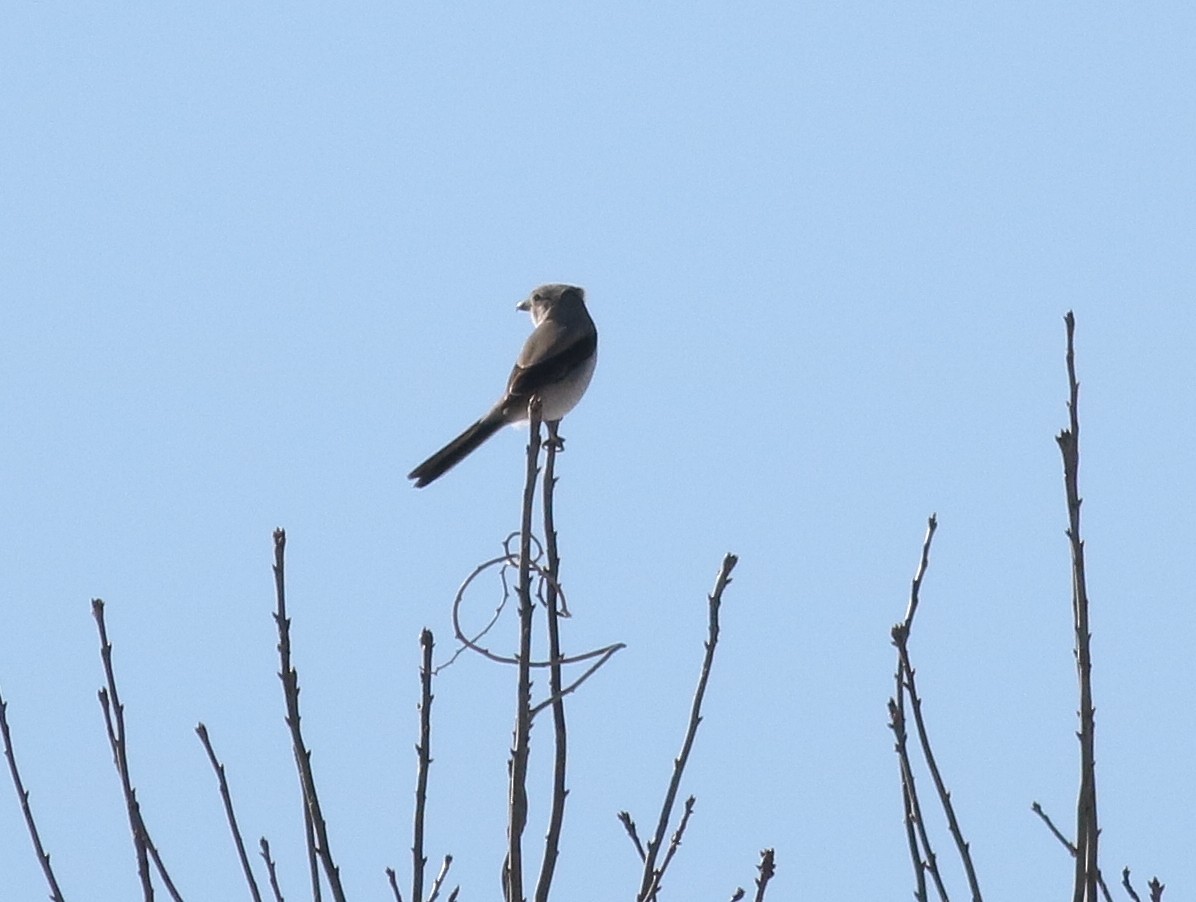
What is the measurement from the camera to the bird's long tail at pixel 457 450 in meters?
6.32

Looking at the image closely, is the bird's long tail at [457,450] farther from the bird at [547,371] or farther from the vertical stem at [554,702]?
the vertical stem at [554,702]

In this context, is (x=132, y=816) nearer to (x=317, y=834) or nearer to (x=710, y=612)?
(x=317, y=834)

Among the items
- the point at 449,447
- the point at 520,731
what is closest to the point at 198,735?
the point at 520,731

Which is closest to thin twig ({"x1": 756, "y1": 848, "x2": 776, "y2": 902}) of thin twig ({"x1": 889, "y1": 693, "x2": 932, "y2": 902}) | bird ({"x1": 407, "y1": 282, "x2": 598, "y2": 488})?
thin twig ({"x1": 889, "y1": 693, "x2": 932, "y2": 902})

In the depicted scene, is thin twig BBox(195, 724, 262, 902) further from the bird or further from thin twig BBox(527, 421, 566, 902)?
the bird

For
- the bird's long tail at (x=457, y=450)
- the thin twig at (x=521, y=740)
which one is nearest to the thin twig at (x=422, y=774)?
the thin twig at (x=521, y=740)

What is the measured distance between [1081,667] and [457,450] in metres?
3.65

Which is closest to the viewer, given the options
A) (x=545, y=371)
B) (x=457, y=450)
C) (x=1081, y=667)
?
(x=1081, y=667)

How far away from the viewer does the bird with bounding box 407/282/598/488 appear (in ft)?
21.1

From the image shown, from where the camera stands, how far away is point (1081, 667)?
3.03 meters

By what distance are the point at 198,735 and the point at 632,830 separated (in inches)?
38.3

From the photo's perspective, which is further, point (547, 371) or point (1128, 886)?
point (547, 371)

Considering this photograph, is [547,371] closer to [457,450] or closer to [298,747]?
[457,450]

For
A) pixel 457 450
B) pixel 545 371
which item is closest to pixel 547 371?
pixel 545 371
